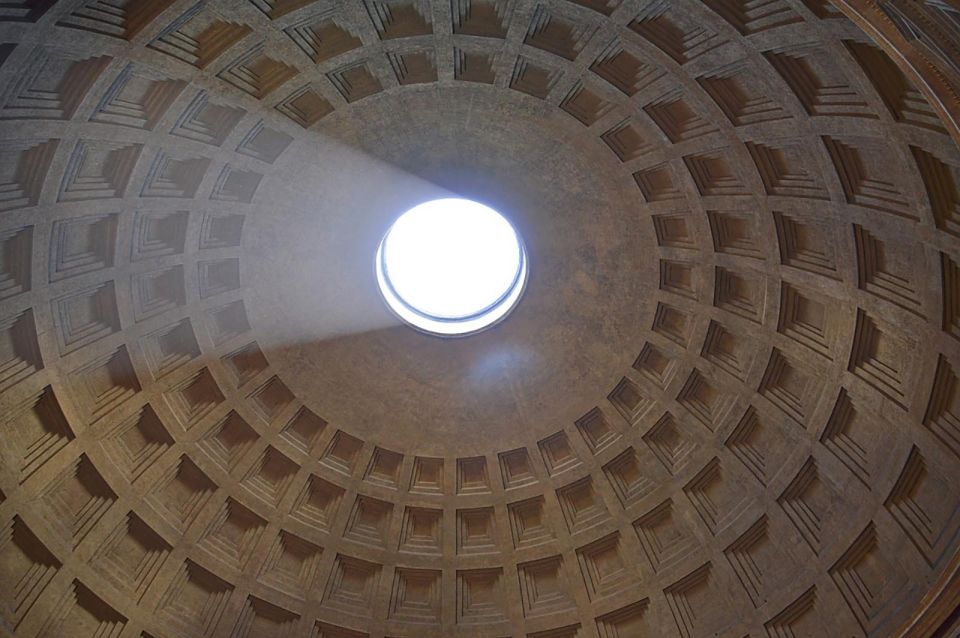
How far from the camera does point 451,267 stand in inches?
1203

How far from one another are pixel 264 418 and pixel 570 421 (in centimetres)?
975

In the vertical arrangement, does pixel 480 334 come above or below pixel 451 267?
below

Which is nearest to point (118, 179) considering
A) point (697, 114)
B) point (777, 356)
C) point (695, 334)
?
point (697, 114)

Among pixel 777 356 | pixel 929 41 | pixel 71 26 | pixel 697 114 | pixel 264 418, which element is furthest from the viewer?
pixel 264 418

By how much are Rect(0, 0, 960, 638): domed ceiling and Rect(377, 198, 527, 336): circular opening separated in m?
0.84

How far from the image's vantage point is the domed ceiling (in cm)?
1839

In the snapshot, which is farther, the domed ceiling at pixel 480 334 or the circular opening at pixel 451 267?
the circular opening at pixel 451 267

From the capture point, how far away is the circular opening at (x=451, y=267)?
1054 inches

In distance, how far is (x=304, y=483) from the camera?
26766 millimetres

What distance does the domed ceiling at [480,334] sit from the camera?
60.3 ft

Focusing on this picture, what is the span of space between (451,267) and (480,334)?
475cm

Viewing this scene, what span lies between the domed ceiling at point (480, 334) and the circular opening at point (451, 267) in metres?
0.84

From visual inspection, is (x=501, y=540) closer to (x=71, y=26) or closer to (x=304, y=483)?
(x=304, y=483)

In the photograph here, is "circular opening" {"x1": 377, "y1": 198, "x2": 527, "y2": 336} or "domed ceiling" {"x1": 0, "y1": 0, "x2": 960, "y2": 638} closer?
"domed ceiling" {"x1": 0, "y1": 0, "x2": 960, "y2": 638}
